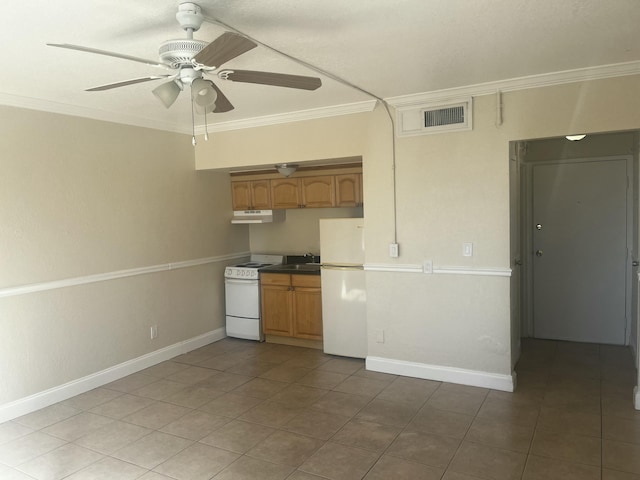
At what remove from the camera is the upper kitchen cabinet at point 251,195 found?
225 inches

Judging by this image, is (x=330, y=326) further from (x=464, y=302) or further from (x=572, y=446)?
(x=572, y=446)

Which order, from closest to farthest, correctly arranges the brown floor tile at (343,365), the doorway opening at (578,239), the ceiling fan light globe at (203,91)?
1. the ceiling fan light globe at (203,91)
2. the brown floor tile at (343,365)
3. the doorway opening at (578,239)

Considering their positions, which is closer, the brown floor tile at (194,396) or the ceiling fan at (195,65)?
the ceiling fan at (195,65)

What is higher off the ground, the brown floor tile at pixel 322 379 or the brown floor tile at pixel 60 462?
the brown floor tile at pixel 322 379

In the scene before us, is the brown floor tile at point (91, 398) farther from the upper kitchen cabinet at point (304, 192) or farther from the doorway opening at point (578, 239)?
the doorway opening at point (578, 239)

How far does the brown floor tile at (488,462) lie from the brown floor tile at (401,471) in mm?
145

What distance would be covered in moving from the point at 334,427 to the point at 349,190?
8.57 ft

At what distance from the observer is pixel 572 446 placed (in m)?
3.02

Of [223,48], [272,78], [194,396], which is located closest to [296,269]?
[194,396]

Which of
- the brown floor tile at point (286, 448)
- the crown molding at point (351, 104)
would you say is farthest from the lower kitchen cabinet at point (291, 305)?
the brown floor tile at point (286, 448)

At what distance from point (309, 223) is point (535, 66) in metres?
3.27

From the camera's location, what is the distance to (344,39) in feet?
8.80

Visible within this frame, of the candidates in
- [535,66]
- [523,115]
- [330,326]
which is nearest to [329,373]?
[330,326]

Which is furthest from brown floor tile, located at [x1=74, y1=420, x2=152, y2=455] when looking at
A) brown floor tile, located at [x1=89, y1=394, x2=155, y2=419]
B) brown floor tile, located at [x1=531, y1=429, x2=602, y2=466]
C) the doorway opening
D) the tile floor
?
the doorway opening
